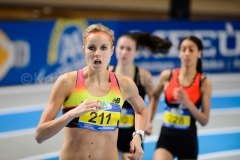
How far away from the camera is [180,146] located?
5500 millimetres

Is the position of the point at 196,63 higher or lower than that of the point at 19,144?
higher

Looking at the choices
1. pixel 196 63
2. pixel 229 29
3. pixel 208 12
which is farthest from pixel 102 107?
pixel 208 12

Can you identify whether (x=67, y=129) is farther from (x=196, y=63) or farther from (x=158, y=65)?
(x=158, y=65)

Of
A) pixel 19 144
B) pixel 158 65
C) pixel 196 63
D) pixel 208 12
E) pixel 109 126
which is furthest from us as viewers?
pixel 208 12

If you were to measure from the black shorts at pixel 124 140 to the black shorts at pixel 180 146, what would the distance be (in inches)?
13.7

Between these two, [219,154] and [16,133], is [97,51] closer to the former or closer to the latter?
[219,154]

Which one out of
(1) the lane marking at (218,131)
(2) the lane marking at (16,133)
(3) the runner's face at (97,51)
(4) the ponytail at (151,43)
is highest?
(4) the ponytail at (151,43)

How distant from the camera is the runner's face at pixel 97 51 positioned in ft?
12.0

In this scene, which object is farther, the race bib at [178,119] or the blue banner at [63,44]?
the blue banner at [63,44]

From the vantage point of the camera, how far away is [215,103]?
408 inches

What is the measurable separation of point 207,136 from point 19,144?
312cm

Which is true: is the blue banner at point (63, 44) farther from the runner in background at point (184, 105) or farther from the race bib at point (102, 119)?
the race bib at point (102, 119)

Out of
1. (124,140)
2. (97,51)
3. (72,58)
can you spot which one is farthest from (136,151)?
(72,58)

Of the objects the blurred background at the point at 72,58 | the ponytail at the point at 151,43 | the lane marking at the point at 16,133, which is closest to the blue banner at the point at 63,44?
the blurred background at the point at 72,58
